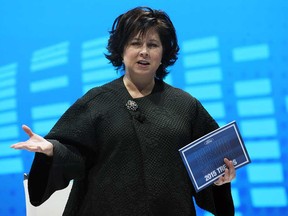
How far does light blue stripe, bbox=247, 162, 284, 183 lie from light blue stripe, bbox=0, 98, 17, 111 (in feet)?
4.28

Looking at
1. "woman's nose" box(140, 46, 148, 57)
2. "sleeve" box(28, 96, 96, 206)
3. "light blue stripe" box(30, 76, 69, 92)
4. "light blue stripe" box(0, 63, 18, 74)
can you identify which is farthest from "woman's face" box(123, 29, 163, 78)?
"light blue stripe" box(0, 63, 18, 74)

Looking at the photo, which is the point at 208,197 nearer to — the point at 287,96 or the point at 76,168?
the point at 76,168

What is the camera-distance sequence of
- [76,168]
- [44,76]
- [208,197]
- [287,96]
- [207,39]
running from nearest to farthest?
[76,168], [208,197], [287,96], [207,39], [44,76]

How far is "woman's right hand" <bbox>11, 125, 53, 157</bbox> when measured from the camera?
1.15 meters

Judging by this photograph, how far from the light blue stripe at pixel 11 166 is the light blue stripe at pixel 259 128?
1217 mm

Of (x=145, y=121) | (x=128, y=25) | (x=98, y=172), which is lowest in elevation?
(x=98, y=172)

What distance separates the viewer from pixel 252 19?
207 centimetres

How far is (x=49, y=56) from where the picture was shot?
241 cm

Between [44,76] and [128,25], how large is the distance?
1185mm

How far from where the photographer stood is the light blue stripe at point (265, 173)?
2.01 meters

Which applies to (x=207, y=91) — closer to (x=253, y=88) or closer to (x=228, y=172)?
(x=253, y=88)

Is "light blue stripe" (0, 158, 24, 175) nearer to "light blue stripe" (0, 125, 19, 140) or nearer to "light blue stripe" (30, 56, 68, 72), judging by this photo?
"light blue stripe" (0, 125, 19, 140)

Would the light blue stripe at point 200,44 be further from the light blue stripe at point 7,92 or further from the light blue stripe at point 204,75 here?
the light blue stripe at point 7,92

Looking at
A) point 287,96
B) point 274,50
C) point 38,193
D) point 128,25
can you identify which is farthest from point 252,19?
point 38,193
